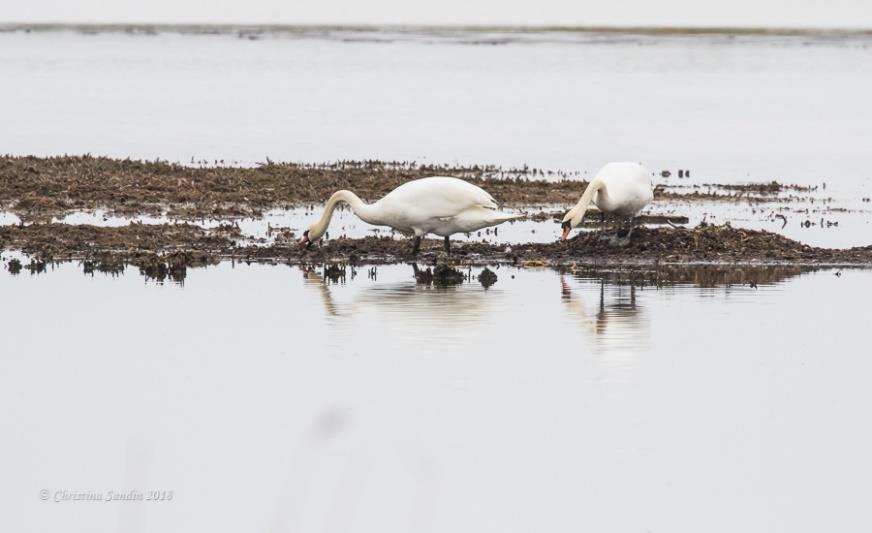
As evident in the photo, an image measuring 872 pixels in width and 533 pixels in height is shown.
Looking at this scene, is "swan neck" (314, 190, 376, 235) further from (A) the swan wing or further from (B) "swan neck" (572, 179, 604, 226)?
(B) "swan neck" (572, 179, 604, 226)

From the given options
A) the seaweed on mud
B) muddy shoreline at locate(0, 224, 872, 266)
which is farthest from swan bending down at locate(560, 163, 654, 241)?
the seaweed on mud

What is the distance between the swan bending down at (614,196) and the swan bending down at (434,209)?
2.45ft

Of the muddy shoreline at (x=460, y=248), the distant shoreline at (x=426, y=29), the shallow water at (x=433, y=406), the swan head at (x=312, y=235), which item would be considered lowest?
the shallow water at (x=433, y=406)

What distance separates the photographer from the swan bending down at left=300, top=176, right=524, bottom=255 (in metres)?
19.3

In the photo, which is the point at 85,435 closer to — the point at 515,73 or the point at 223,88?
the point at 223,88

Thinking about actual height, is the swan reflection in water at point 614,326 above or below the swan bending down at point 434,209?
below

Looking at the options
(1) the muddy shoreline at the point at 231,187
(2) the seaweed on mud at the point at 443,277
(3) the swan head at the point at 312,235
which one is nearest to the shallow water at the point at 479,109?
(1) the muddy shoreline at the point at 231,187

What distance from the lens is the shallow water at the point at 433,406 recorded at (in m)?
10.3

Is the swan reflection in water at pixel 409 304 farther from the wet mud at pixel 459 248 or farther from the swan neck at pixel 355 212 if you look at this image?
the wet mud at pixel 459 248

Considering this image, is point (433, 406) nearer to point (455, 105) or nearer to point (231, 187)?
point (231, 187)

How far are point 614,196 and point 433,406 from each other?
7.88m

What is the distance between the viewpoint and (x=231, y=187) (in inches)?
1001

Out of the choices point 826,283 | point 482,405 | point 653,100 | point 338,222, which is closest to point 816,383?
point 482,405

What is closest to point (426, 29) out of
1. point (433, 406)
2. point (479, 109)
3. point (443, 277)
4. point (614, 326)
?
point (479, 109)
